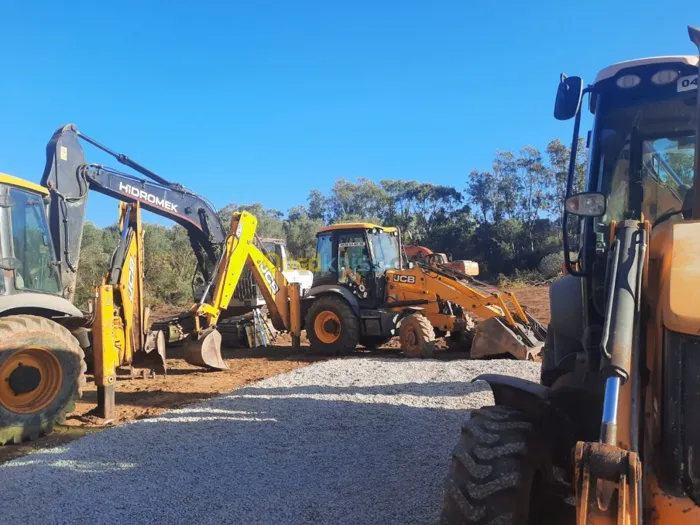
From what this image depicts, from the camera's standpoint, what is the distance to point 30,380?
583 centimetres

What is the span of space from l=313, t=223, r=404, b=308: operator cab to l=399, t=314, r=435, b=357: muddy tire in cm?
136

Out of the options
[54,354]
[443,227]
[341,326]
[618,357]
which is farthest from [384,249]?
[443,227]

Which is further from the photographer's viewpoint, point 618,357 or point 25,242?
point 25,242

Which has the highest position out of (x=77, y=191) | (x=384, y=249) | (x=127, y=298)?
(x=77, y=191)

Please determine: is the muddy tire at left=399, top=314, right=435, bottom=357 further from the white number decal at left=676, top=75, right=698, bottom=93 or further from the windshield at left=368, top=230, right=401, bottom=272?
the white number decal at left=676, top=75, right=698, bottom=93

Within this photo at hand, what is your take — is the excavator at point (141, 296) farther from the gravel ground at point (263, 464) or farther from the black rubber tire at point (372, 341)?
the gravel ground at point (263, 464)

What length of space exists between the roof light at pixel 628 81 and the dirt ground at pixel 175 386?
230 inches

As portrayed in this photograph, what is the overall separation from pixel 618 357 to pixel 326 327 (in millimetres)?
9974

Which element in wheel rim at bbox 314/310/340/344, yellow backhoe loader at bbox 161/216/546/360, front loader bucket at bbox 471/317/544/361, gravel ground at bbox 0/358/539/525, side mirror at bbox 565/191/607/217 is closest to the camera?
side mirror at bbox 565/191/607/217

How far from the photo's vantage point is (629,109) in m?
3.44

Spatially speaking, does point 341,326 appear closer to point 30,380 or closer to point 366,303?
point 366,303

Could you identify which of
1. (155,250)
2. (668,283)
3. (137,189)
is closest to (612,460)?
(668,283)

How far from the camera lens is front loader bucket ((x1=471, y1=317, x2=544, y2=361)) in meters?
9.40

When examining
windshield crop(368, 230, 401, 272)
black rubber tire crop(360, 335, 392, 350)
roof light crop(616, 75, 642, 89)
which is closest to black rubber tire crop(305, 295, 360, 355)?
black rubber tire crop(360, 335, 392, 350)
